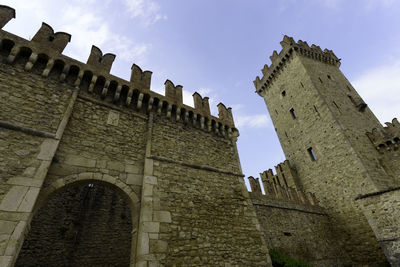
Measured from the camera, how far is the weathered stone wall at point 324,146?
10484 mm

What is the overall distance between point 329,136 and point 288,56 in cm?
900

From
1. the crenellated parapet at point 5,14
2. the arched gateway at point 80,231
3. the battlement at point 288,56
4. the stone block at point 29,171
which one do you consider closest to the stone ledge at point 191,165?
the arched gateway at point 80,231

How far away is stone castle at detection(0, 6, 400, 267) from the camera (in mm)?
4156

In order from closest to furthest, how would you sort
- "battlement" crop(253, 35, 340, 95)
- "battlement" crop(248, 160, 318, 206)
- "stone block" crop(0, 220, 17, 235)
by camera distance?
"stone block" crop(0, 220, 17, 235), "battlement" crop(248, 160, 318, 206), "battlement" crop(253, 35, 340, 95)

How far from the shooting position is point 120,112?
19.5 feet

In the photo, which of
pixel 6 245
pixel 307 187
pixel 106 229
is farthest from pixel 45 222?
pixel 307 187

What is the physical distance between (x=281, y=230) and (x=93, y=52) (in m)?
10.4

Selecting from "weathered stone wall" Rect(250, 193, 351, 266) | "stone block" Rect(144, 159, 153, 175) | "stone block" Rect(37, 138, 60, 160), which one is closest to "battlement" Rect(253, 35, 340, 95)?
"weathered stone wall" Rect(250, 193, 351, 266)

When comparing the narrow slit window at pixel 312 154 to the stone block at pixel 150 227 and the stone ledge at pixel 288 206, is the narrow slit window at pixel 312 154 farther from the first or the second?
the stone block at pixel 150 227

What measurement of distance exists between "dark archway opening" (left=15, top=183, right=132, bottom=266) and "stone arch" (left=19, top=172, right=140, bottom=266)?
59.1 inches

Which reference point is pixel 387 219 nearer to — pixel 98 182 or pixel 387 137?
pixel 387 137

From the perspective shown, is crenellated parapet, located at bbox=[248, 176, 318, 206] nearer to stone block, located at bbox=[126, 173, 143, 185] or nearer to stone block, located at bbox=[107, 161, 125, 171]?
stone block, located at bbox=[126, 173, 143, 185]

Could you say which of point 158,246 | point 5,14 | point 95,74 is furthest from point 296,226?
point 5,14

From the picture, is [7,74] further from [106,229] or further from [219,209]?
[219,209]
